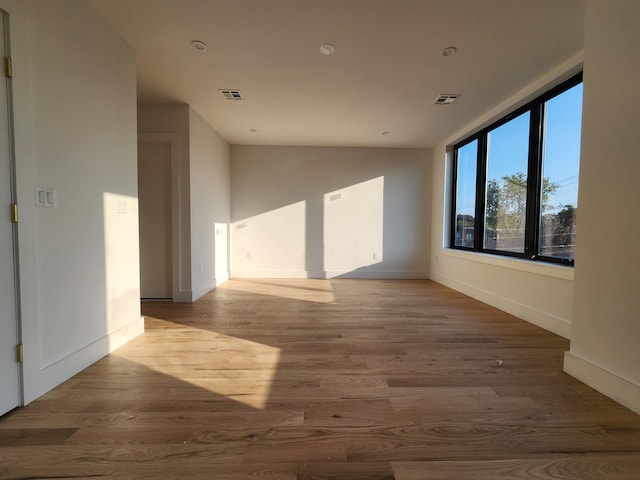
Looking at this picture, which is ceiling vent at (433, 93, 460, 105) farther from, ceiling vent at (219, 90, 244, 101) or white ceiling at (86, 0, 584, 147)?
ceiling vent at (219, 90, 244, 101)

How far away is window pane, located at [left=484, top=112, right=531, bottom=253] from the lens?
338 cm

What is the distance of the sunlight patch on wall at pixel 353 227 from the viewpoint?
559 cm

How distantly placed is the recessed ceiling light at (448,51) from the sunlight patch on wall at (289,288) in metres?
3.03

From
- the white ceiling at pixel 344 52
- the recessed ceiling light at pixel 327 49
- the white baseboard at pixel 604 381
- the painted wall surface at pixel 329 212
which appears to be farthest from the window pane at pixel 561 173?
the painted wall surface at pixel 329 212

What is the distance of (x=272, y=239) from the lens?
219 inches

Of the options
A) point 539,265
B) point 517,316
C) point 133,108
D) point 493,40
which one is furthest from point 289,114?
point 517,316

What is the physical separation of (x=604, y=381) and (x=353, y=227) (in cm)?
424

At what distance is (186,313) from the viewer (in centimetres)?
326

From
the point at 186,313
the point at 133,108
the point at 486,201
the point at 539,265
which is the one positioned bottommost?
the point at 186,313

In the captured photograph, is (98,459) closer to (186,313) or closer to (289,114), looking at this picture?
(186,313)

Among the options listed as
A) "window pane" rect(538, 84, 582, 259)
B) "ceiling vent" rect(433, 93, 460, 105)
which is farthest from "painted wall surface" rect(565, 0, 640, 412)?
"ceiling vent" rect(433, 93, 460, 105)

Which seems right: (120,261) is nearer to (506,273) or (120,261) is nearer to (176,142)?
(176,142)

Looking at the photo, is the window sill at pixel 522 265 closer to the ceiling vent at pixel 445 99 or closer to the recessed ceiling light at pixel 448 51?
the ceiling vent at pixel 445 99

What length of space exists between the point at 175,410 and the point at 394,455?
45.2 inches
